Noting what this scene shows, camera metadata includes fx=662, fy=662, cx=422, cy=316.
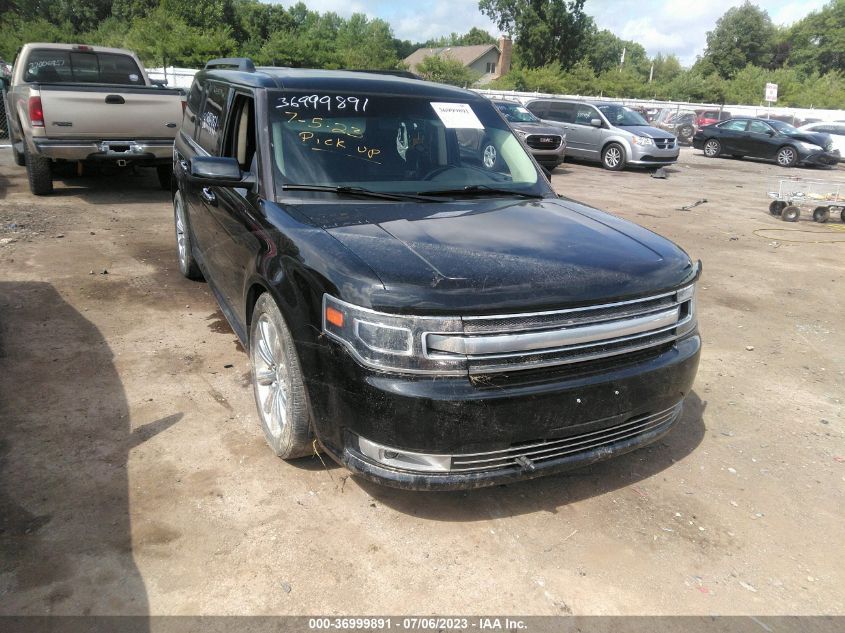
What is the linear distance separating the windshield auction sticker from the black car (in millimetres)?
21538

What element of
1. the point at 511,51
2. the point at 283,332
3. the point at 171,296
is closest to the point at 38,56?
the point at 171,296

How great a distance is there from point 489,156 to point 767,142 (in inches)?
873

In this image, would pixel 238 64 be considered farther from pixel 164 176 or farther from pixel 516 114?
pixel 516 114

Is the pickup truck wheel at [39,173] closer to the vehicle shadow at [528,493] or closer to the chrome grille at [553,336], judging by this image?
the vehicle shadow at [528,493]

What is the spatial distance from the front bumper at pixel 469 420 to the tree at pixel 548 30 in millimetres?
58911

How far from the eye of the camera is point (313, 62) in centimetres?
3953

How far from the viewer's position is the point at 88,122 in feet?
27.8

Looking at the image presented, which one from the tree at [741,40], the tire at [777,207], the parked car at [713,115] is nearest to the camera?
the tire at [777,207]

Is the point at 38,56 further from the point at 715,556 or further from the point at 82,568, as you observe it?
the point at 715,556

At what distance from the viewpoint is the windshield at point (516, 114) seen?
57.9 ft

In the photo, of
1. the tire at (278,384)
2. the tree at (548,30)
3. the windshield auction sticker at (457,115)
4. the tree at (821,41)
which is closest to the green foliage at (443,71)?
the tree at (548,30)

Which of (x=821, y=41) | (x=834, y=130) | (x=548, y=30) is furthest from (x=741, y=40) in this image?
(x=834, y=130)

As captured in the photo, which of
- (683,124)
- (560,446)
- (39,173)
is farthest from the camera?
(683,124)

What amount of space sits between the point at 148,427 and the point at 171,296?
7.77 ft
